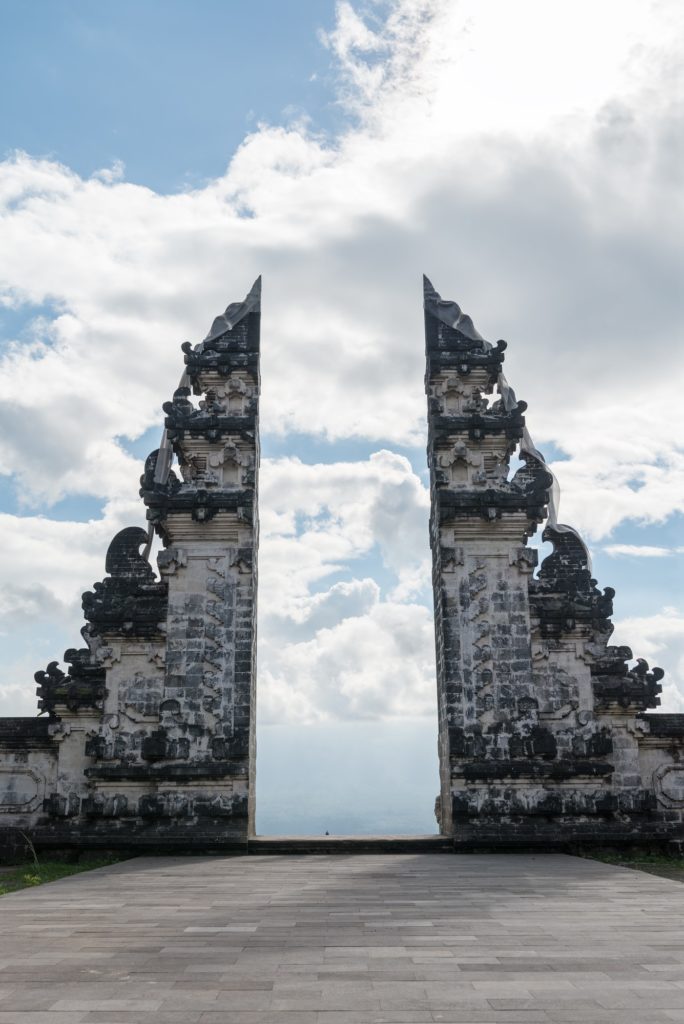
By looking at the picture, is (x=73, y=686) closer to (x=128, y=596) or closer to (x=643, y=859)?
(x=128, y=596)

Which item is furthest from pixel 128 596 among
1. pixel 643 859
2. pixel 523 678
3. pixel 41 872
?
pixel 643 859

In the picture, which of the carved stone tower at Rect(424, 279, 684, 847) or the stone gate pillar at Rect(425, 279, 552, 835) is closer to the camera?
the carved stone tower at Rect(424, 279, 684, 847)

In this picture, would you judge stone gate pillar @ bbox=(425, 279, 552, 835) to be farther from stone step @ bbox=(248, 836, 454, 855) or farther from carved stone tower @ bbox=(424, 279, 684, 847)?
stone step @ bbox=(248, 836, 454, 855)

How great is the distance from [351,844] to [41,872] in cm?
518

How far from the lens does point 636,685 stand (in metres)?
16.9

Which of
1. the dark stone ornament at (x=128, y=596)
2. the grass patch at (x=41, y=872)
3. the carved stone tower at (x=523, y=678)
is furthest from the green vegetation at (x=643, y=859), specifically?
the dark stone ornament at (x=128, y=596)

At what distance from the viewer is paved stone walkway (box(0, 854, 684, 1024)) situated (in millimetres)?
4820

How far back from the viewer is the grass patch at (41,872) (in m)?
11.8

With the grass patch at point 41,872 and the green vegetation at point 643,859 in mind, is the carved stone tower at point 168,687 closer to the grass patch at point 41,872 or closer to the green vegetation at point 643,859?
the grass patch at point 41,872

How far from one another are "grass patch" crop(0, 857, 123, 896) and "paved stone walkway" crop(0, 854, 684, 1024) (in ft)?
3.87

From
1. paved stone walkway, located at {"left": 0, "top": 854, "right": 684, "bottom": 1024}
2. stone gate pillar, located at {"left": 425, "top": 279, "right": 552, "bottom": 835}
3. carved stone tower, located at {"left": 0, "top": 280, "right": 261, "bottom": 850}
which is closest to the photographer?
paved stone walkway, located at {"left": 0, "top": 854, "right": 684, "bottom": 1024}

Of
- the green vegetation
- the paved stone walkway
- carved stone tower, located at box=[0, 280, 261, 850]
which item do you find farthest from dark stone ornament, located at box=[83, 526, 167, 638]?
the green vegetation

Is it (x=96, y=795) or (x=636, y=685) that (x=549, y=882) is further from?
(x=96, y=795)

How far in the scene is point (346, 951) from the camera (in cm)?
637
